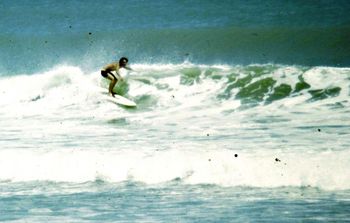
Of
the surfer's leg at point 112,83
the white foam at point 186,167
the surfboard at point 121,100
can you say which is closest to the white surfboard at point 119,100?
the surfboard at point 121,100

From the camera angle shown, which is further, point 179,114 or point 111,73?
point 111,73

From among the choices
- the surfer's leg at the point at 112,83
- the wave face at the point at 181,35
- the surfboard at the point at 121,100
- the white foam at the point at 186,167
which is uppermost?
the wave face at the point at 181,35

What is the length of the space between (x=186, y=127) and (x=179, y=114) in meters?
1.26

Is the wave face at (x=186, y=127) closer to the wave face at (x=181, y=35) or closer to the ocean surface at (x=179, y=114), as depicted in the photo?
the ocean surface at (x=179, y=114)

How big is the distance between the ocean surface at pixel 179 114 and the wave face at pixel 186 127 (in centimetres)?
3

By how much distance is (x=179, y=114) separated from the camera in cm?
1533

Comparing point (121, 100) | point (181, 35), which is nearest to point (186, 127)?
point (121, 100)

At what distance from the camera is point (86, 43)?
23.6 m

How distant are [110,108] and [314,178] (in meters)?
6.88

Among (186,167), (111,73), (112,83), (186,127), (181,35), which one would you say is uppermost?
(181,35)

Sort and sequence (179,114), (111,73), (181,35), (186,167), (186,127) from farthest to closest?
(181,35)
(111,73)
(179,114)
(186,127)
(186,167)

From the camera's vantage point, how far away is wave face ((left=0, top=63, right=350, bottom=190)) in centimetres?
1127

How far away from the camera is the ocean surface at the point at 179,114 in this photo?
32.9 feet

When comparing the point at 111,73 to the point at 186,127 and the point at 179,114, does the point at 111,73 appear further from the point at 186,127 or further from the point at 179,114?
the point at 186,127
